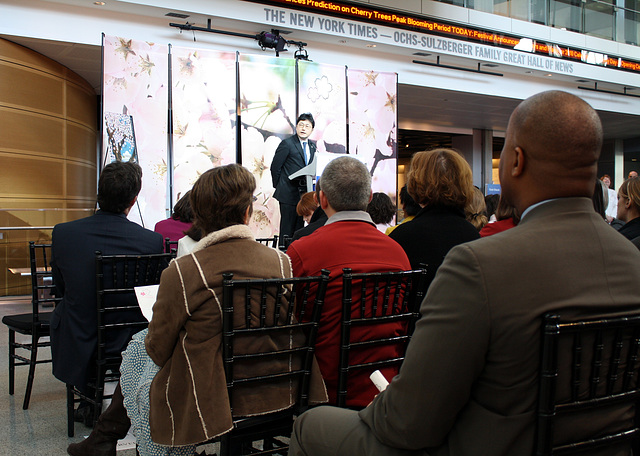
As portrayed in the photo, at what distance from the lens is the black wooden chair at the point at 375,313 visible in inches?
69.3

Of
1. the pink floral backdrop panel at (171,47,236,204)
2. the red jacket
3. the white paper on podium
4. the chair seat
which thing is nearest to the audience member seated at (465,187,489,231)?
the red jacket

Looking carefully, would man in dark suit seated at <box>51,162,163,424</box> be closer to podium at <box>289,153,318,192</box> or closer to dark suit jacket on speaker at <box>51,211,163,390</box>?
dark suit jacket on speaker at <box>51,211,163,390</box>

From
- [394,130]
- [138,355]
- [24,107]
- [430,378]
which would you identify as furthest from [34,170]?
[430,378]

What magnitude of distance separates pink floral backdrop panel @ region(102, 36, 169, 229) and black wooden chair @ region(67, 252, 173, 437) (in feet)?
13.6

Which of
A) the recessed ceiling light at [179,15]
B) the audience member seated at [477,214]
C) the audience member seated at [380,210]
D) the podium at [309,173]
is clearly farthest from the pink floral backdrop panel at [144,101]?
the audience member seated at [477,214]

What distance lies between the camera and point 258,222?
7.39 meters

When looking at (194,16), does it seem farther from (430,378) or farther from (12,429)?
(430,378)

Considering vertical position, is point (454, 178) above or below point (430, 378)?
above

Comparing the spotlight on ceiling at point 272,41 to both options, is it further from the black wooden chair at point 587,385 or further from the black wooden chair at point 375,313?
the black wooden chair at point 587,385

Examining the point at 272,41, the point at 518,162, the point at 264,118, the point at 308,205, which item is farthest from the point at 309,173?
the point at 518,162

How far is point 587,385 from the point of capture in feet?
A: 3.28

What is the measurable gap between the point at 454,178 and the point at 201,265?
4.08 ft

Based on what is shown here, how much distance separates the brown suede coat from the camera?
5.12 feet

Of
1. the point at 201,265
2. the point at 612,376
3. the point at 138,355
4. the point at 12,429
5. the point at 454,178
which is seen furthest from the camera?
the point at 12,429
